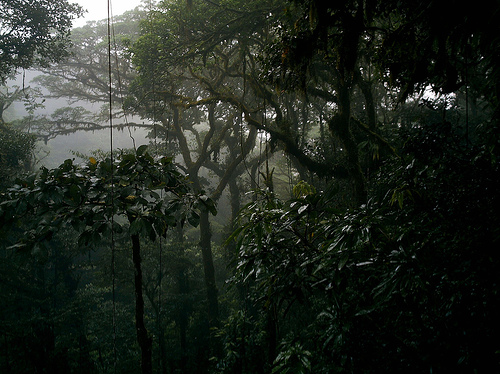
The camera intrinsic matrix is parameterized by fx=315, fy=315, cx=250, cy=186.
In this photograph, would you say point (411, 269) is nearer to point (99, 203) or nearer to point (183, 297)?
point (99, 203)

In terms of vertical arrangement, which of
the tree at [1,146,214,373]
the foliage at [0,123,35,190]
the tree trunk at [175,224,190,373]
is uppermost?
the foliage at [0,123,35,190]

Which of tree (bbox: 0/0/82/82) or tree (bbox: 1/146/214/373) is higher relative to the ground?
tree (bbox: 0/0/82/82)

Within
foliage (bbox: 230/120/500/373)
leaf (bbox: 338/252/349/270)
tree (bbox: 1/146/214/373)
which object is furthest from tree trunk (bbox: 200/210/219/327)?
leaf (bbox: 338/252/349/270)

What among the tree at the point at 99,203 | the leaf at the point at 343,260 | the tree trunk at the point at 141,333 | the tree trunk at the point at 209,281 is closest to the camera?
the leaf at the point at 343,260

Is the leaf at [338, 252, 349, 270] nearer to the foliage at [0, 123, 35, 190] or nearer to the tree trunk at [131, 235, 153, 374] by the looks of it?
the tree trunk at [131, 235, 153, 374]

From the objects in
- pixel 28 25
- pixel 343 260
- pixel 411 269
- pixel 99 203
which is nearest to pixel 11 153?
pixel 28 25

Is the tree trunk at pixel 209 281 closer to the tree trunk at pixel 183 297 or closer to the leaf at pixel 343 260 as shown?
the tree trunk at pixel 183 297

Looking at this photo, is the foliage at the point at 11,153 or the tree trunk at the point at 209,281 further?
the tree trunk at the point at 209,281

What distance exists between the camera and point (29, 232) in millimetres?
1976

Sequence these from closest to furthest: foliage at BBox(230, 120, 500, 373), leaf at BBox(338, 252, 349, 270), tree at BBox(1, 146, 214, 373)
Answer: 1. foliage at BBox(230, 120, 500, 373)
2. leaf at BBox(338, 252, 349, 270)
3. tree at BBox(1, 146, 214, 373)

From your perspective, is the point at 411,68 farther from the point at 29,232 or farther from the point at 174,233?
the point at 174,233

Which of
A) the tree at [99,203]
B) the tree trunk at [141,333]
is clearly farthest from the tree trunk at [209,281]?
the tree at [99,203]

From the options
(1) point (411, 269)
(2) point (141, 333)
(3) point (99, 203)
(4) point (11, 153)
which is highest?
(4) point (11, 153)

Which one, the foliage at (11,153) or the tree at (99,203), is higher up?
the foliage at (11,153)
